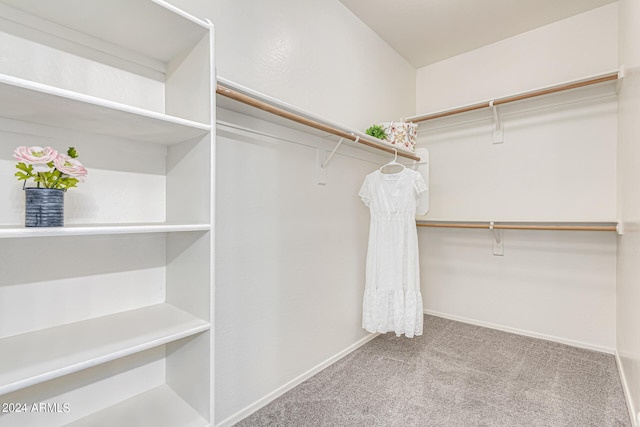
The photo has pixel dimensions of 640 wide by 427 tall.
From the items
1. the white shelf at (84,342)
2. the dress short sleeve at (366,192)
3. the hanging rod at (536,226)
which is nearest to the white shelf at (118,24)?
the white shelf at (84,342)

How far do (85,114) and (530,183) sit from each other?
2.94 meters

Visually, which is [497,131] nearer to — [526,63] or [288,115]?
[526,63]

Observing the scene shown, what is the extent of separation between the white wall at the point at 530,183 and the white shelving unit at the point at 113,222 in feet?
8.23

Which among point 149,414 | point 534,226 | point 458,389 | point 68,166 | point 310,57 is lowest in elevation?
point 458,389

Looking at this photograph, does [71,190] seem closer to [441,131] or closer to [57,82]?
[57,82]

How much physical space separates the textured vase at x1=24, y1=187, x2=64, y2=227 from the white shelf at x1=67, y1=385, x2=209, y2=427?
0.73 meters

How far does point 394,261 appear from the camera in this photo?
2143 millimetres

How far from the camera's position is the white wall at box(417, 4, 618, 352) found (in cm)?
233

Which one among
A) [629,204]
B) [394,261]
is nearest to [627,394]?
[629,204]

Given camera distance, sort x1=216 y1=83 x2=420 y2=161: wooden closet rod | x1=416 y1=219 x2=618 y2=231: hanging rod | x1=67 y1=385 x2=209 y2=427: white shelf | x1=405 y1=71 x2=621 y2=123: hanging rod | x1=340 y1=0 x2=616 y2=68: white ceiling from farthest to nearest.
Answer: x1=340 y1=0 x2=616 y2=68: white ceiling < x1=416 y1=219 x2=618 y2=231: hanging rod < x1=405 y1=71 x2=621 y2=123: hanging rod < x1=216 y1=83 x2=420 y2=161: wooden closet rod < x1=67 y1=385 x2=209 y2=427: white shelf

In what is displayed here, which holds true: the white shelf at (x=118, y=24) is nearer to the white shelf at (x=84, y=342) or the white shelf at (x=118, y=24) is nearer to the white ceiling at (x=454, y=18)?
the white shelf at (x=84, y=342)

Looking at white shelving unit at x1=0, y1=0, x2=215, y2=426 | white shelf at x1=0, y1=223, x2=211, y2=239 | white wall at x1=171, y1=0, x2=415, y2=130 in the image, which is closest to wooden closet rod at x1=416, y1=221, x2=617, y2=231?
white wall at x1=171, y1=0, x2=415, y2=130

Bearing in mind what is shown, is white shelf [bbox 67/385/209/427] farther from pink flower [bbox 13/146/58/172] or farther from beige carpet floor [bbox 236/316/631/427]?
pink flower [bbox 13/146/58/172]

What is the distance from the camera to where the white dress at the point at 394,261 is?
6.91 feet
